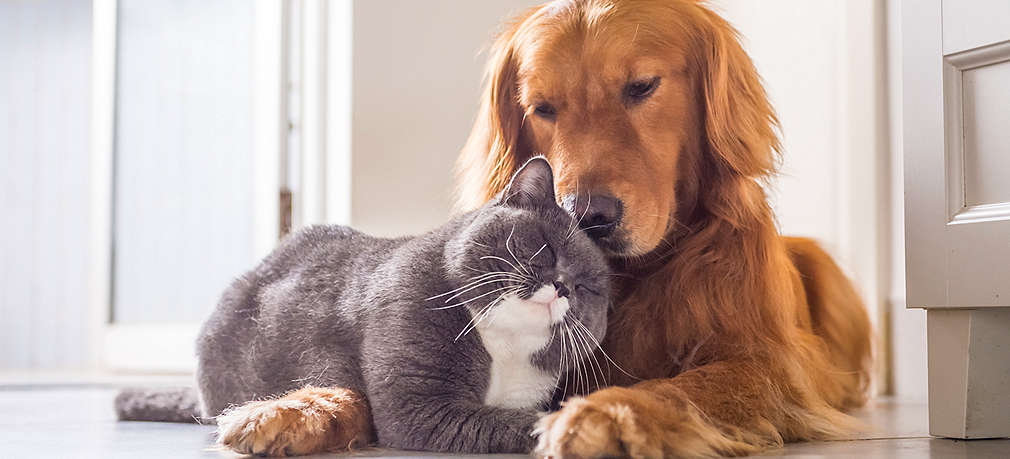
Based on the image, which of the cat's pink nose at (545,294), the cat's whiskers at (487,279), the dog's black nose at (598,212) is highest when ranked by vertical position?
the dog's black nose at (598,212)

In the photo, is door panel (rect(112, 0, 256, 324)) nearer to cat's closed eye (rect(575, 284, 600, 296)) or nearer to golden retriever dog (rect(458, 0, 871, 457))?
golden retriever dog (rect(458, 0, 871, 457))

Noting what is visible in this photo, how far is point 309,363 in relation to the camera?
129 cm

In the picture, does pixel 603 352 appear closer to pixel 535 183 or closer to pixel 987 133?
pixel 535 183

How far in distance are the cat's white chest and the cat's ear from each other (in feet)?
0.50

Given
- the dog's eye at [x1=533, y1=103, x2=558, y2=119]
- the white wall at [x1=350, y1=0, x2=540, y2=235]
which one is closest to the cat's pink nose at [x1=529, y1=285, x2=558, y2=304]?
the dog's eye at [x1=533, y1=103, x2=558, y2=119]

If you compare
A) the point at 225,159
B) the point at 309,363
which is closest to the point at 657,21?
the point at 309,363

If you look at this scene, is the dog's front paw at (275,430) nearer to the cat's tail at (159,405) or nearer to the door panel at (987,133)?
the cat's tail at (159,405)

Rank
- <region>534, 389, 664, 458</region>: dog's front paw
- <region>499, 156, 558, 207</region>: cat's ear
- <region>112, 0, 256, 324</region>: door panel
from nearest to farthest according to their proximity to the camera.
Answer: <region>534, 389, 664, 458</region>: dog's front paw → <region>499, 156, 558, 207</region>: cat's ear → <region>112, 0, 256, 324</region>: door panel

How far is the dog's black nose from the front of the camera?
1.30 metres

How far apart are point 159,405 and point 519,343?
77cm

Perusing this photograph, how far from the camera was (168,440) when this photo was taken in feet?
4.47

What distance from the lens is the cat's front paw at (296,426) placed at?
3.75ft

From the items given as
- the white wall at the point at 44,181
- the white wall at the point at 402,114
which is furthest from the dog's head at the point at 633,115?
the white wall at the point at 44,181

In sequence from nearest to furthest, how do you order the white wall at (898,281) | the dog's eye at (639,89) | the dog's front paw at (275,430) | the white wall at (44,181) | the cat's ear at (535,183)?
the dog's front paw at (275,430)
the cat's ear at (535,183)
the dog's eye at (639,89)
the white wall at (898,281)
the white wall at (44,181)
